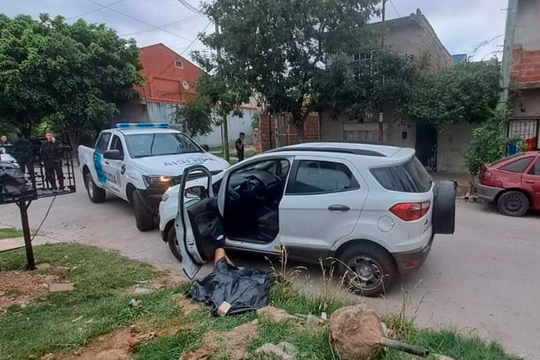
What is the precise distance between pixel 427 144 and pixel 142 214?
11.2m

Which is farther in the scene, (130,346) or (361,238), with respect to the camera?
(361,238)

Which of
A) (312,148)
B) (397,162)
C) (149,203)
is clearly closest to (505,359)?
(397,162)

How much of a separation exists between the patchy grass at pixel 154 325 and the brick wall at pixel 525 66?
35.9 ft

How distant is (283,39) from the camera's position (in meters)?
10.6

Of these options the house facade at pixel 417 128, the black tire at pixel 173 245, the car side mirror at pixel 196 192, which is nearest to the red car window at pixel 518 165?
the house facade at pixel 417 128

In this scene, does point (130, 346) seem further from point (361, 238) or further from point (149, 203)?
point (149, 203)

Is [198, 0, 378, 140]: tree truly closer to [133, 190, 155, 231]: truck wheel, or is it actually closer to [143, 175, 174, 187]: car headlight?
[143, 175, 174, 187]: car headlight

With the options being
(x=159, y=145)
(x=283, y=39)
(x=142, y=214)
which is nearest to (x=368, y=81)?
(x=283, y=39)

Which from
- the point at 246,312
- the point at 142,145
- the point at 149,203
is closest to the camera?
the point at 246,312

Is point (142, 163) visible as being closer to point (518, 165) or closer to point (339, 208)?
point (339, 208)

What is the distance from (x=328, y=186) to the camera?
425cm

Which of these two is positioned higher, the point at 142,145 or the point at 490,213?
the point at 142,145

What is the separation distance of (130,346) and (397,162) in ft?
10.6

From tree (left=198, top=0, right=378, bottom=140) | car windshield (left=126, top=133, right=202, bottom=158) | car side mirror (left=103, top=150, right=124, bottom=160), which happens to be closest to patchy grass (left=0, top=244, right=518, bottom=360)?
car side mirror (left=103, top=150, right=124, bottom=160)
